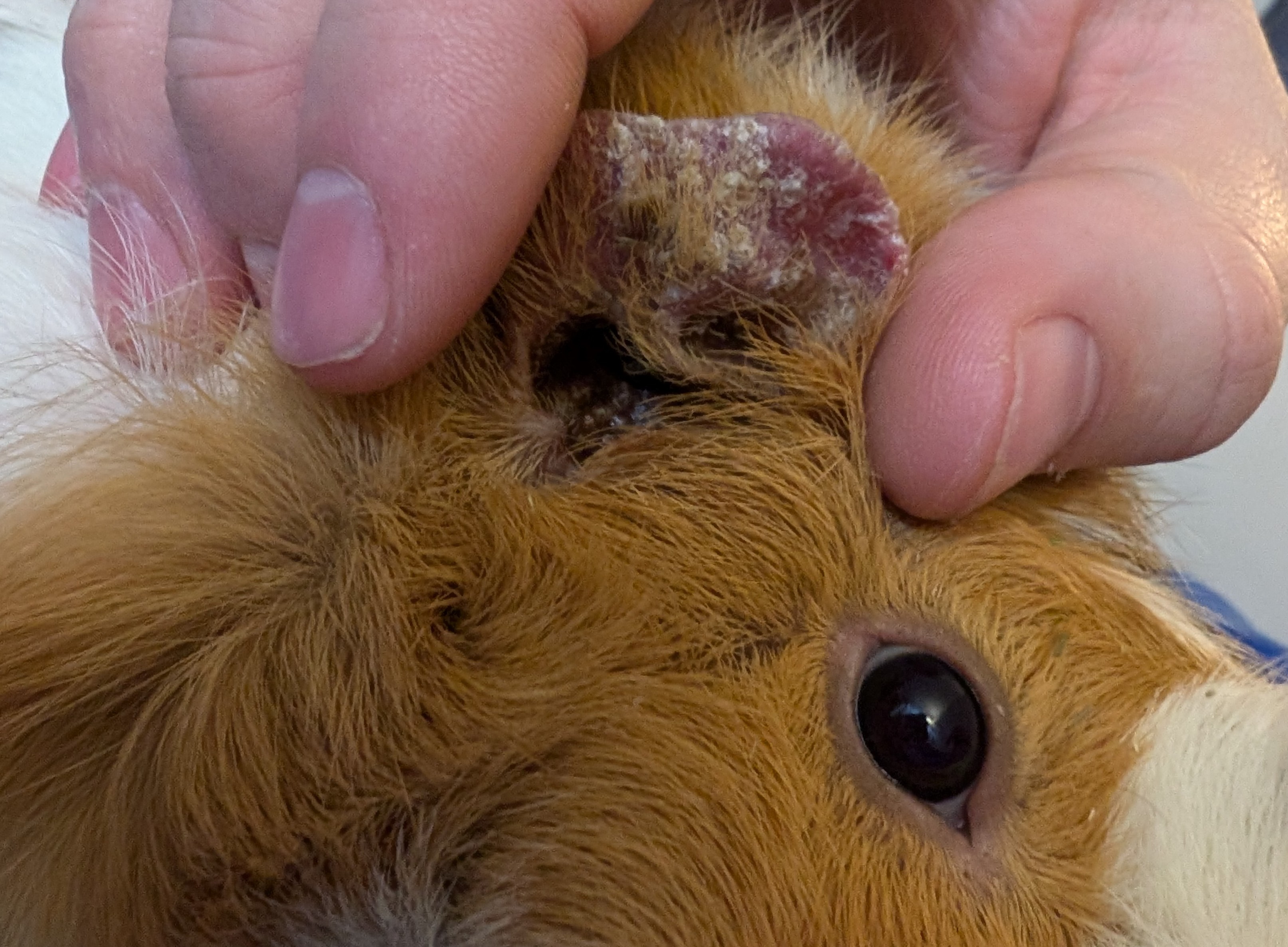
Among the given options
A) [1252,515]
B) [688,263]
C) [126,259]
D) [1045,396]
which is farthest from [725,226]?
[1252,515]

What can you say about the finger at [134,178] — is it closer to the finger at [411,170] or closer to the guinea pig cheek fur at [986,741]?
the finger at [411,170]

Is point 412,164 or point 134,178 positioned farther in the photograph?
point 134,178

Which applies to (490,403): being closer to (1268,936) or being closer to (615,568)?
(615,568)

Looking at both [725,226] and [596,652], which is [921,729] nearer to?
[596,652]

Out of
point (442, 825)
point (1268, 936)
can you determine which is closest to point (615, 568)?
point (442, 825)

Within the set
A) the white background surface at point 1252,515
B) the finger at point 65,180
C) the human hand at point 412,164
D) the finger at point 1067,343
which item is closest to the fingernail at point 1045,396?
the finger at point 1067,343
